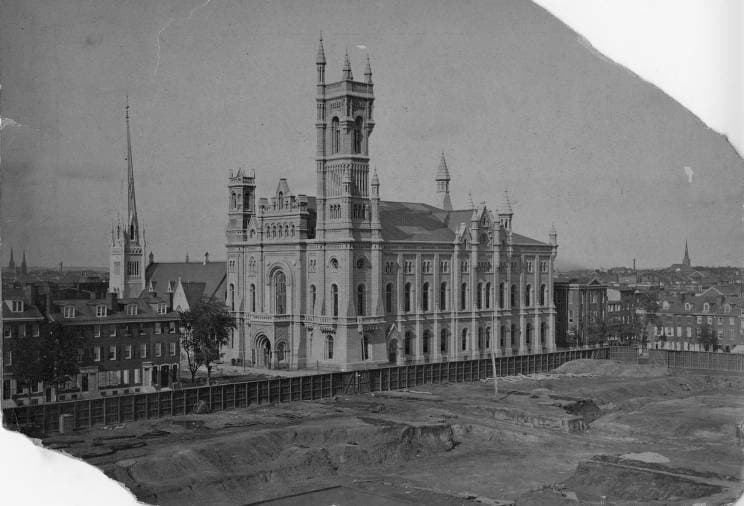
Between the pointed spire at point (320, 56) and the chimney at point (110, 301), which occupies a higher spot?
the pointed spire at point (320, 56)

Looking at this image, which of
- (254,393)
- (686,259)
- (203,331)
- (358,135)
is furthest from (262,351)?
(686,259)

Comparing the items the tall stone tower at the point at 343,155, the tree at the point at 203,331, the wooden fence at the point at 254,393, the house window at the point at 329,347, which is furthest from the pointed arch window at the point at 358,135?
the wooden fence at the point at 254,393

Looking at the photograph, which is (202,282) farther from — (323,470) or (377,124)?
(323,470)

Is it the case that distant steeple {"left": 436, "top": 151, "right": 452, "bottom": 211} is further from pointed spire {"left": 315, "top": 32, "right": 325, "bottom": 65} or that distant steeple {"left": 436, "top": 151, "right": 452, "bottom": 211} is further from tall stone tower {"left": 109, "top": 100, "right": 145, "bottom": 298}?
tall stone tower {"left": 109, "top": 100, "right": 145, "bottom": 298}

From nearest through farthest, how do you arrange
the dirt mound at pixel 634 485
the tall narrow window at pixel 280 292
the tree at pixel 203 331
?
the dirt mound at pixel 634 485 → the tree at pixel 203 331 → the tall narrow window at pixel 280 292

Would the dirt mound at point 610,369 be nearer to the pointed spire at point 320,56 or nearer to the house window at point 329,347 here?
the house window at point 329,347

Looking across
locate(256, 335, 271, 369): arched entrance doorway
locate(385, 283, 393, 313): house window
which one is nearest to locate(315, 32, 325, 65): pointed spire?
locate(385, 283, 393, 313): house window
